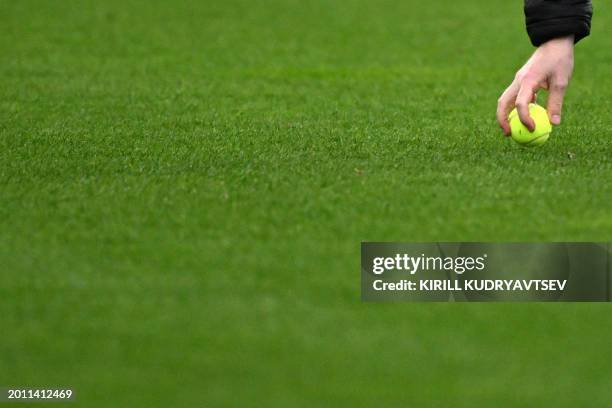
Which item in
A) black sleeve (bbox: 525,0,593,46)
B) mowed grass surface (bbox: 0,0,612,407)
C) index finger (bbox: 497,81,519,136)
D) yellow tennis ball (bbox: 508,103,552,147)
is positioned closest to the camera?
mowed grass surface (bbox: 0,0,612,407)

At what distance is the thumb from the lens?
4.77m

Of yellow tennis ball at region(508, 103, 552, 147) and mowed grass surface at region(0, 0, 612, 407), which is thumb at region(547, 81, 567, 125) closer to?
mowed grass surface at region(0, 0, 612, 407)

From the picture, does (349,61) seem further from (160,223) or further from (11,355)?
(11,355)

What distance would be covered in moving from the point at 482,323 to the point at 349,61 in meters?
5.86

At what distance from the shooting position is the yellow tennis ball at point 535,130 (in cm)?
535

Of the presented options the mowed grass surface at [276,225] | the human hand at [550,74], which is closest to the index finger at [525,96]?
the human hand at [550,74]

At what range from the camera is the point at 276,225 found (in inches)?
176

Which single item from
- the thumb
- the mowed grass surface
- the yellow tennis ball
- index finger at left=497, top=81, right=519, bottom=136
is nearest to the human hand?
the thumb

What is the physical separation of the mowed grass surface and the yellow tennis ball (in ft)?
0.28

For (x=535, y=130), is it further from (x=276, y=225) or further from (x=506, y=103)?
(x=276, y=225)

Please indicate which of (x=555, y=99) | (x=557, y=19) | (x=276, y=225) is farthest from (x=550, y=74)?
(x=276, y=225)

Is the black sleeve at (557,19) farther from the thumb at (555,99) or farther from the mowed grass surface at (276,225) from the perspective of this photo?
the mowed grass surface at (276,225)

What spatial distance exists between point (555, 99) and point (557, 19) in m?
0.31

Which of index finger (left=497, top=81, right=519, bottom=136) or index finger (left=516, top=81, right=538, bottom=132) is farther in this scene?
index finger (left=497, top=81, right=519, bottom=136)
